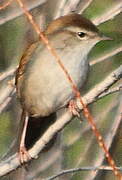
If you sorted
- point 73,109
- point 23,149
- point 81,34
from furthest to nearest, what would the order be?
point 81,34
point 23,149
point 73,109

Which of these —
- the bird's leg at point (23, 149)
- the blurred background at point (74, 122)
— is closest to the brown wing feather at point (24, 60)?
the blurred background at point (74, 122)

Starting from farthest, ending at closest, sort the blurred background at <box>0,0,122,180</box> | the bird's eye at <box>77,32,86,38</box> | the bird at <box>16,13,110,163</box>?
the blurred background at <box>0,0,122,180</box>
the bird's eye at <box>77,32,86,38</box>
the bird at <box>16,13,110,163</box>

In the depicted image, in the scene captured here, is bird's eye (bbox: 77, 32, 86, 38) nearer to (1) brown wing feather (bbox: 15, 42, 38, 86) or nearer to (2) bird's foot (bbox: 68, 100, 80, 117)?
(1) brown wing feather (bbox: 15, 42, 38, 86)

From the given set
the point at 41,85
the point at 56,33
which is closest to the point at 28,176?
the point at 41,85

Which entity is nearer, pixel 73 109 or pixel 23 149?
pixel 73 109

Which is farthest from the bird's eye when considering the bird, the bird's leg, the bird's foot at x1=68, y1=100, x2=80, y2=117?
the bird's leg

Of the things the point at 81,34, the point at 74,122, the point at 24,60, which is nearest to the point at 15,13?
the point at 24,60

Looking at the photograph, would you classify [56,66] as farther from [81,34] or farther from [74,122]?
[74,122]

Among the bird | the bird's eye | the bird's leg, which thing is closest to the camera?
the bird's leg

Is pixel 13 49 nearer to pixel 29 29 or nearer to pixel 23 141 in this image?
pixel 29 29
